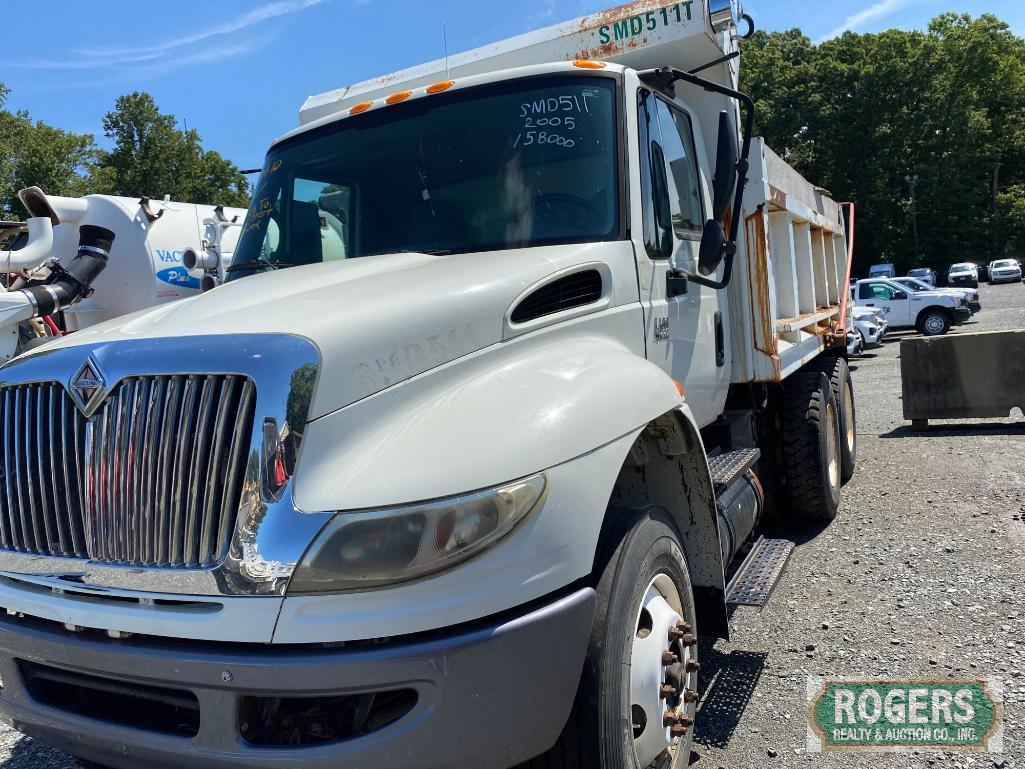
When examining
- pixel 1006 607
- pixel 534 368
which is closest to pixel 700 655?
pixel 1006 607

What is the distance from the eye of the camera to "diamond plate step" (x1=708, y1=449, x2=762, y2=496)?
3.78m

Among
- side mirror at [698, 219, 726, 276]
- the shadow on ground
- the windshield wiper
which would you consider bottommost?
the shadow on ground

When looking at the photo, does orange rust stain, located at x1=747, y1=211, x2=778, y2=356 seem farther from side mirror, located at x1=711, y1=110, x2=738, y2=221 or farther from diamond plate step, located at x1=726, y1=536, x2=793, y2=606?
side mirror, located at x1=711, y1=110, x2=738, y2=221

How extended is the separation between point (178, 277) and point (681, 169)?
5.79 metres

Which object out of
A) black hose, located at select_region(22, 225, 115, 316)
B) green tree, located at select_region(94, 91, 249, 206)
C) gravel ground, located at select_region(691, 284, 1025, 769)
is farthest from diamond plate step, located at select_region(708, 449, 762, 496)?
green tree, located at select_region(94, 91, 249, 206)

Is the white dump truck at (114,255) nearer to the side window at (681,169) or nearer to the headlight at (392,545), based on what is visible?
the side window at (681,169)

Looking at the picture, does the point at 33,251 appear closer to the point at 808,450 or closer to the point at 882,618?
the point at 808,450

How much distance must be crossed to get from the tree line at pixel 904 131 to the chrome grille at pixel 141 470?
51.7 meters

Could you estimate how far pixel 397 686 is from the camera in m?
1.86

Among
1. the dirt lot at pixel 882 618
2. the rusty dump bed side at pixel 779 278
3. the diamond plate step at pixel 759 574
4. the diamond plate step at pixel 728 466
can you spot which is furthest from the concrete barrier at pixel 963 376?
the diamond plate step at pixel 759 574

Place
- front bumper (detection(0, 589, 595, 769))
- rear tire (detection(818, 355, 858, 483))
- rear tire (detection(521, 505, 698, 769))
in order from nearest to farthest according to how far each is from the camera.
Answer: front bumper (detection(0, 589, 595, 769))
rear tire (detection(521, 505, 698, 769))
rear tire (detection(818, 355, 858, 483))

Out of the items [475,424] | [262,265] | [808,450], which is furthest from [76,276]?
[475,424]

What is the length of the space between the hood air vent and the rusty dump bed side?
6.53 ft

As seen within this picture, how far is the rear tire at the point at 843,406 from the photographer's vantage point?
21.9 ft
